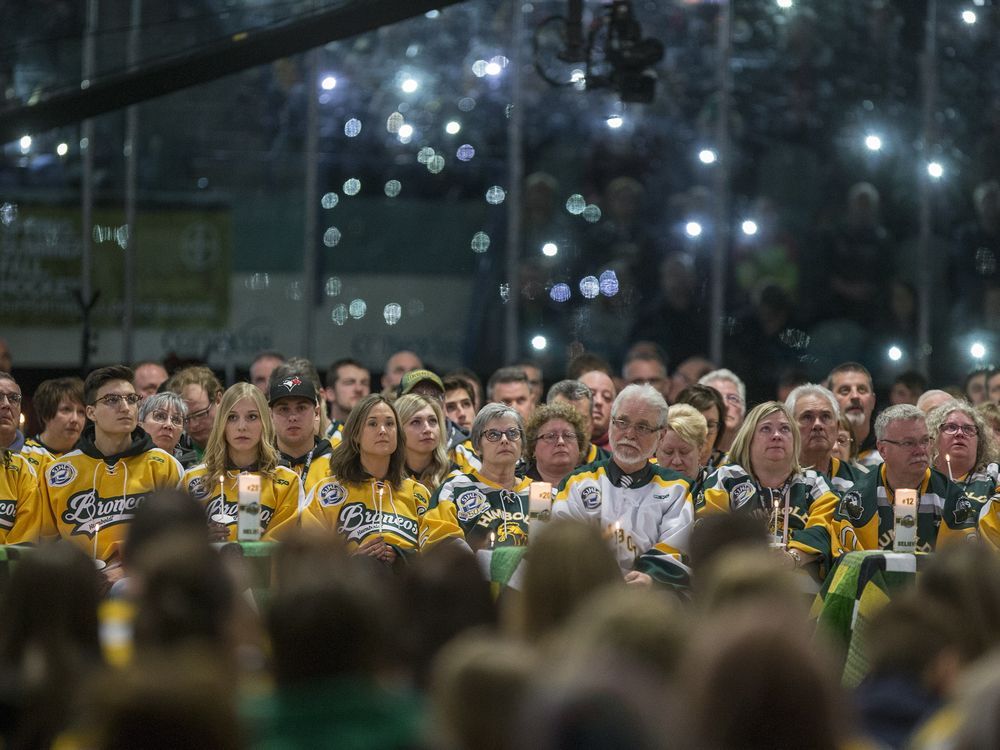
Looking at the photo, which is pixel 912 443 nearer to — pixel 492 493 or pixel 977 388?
pixel 492 493

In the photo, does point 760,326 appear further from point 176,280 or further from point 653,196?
point 176,280

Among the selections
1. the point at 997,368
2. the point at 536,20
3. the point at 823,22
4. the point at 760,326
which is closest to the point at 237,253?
the point at 536,20

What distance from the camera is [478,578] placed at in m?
3.58

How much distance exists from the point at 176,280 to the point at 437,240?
7.04 ft

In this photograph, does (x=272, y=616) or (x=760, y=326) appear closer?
(x=272, y=616)

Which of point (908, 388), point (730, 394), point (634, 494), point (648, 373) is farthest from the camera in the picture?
point (648, 373)

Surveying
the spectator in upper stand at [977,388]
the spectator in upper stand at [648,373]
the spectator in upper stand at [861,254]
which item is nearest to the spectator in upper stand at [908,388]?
the spectator in upper stand at [977,388]

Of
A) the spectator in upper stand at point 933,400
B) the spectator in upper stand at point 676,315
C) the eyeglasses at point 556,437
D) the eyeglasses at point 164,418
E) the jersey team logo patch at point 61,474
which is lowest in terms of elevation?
the jersey team logo patch at point 61,474

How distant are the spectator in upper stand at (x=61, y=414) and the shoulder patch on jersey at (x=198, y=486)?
0.93 metres

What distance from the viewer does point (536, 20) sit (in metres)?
12.8

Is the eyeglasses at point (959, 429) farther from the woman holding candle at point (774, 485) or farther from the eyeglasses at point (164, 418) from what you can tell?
the eyeglasses at point (164, 418)

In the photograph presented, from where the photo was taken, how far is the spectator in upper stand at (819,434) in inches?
278

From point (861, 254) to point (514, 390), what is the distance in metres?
5.02

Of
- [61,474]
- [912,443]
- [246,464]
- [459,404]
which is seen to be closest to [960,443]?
[912,443]
